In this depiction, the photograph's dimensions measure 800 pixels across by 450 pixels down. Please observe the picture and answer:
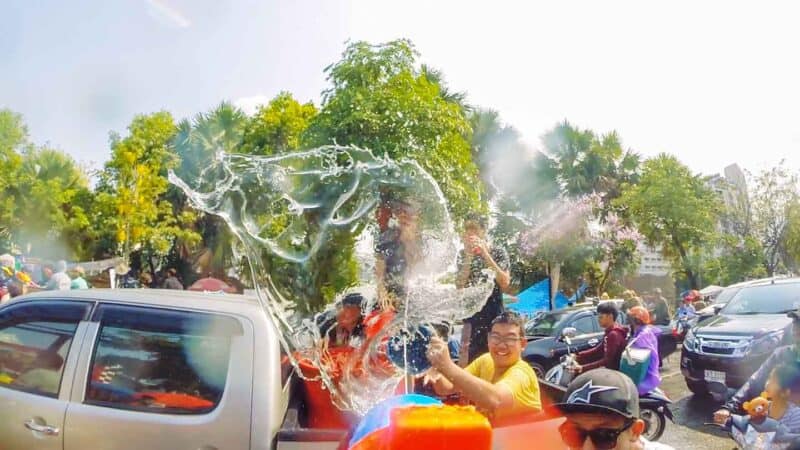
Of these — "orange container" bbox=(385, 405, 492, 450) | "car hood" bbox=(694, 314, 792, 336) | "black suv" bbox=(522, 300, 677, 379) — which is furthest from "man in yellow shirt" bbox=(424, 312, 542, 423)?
"black suv" bbox=(522, 300, 677, 379)

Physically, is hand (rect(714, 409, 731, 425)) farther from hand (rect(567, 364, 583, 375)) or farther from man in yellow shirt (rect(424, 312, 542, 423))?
hand (rect(567, 364, 583, 375))

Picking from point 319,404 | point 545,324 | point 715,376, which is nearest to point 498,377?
point 319,404

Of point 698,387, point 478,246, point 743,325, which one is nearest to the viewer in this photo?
point 478,246

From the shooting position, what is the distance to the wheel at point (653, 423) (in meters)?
6.04

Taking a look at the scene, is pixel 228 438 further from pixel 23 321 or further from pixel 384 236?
pixel 23 321

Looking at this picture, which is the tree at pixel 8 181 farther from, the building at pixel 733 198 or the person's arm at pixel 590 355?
the building at pixel 733 198

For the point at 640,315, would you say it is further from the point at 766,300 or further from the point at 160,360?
the point at 160,360

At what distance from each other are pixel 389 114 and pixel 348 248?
486cm

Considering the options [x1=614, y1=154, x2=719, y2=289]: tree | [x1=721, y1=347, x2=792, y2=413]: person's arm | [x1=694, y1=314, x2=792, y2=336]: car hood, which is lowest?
[x1=694, y1=314, x2=792, y2=336]: car hood

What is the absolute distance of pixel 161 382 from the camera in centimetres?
303

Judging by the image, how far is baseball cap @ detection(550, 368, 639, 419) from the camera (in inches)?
78.6

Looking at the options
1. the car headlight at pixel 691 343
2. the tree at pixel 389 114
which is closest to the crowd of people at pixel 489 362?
the tree at pixel 389 114

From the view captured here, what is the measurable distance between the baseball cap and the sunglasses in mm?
53

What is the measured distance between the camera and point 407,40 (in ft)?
30.0
